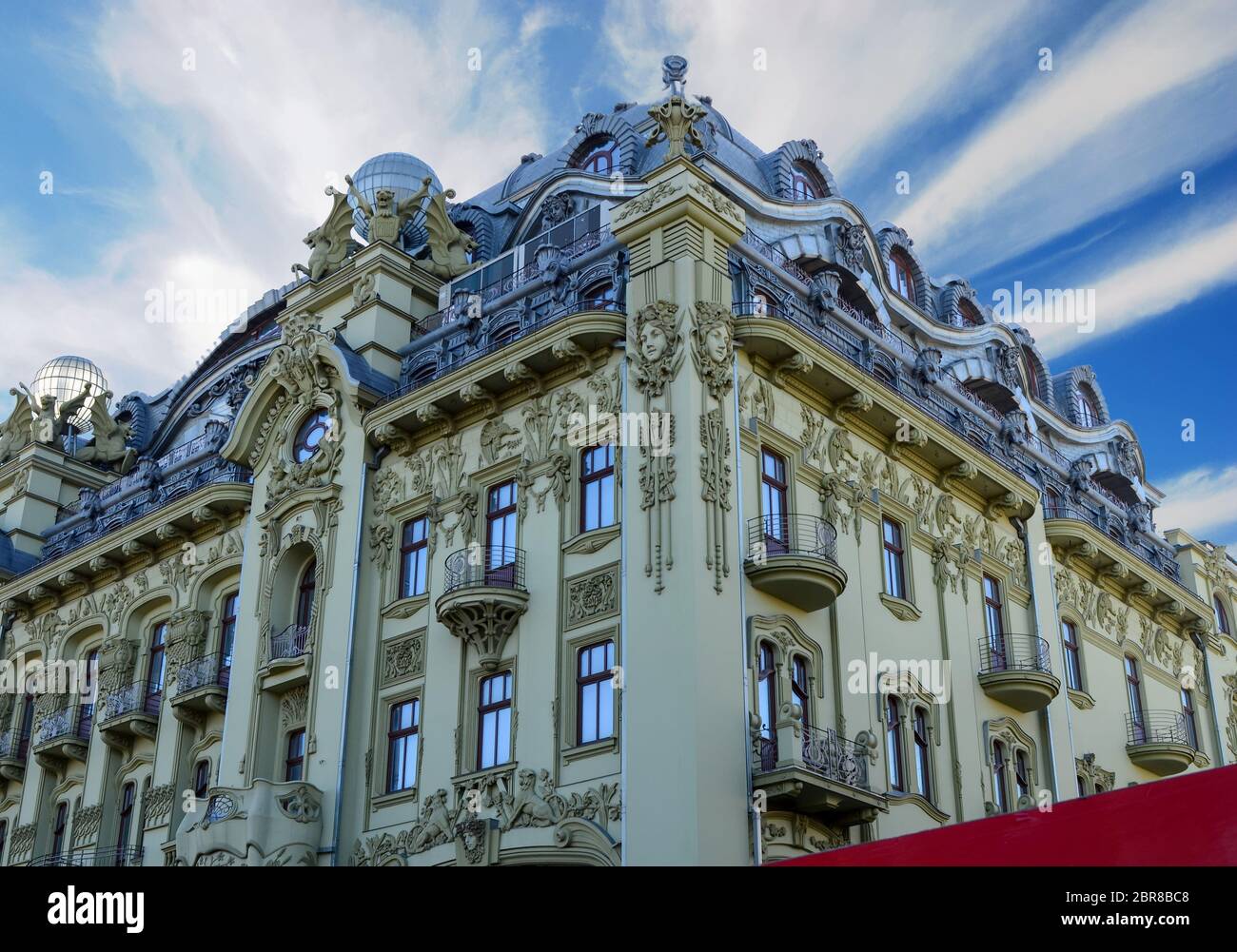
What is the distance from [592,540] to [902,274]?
712 inches

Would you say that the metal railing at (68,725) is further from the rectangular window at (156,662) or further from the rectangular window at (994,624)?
the rectangular window at (994,624)

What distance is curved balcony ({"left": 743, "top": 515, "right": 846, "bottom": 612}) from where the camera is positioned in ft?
80.7

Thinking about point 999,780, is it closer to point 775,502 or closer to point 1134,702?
point 775,502

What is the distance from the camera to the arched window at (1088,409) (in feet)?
150

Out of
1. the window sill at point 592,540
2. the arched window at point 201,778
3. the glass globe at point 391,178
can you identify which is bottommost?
the arched window at point 201,778

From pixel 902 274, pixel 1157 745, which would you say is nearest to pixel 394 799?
pixel 1157 745

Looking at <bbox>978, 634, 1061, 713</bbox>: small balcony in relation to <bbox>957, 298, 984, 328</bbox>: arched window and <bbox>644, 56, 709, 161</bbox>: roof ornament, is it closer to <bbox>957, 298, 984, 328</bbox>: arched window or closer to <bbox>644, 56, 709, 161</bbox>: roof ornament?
<bbox>644, 56, 709, 161</bbox>: roof ornament

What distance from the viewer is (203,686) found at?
106 ft

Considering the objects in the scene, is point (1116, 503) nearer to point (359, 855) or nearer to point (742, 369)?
point (742, 369)

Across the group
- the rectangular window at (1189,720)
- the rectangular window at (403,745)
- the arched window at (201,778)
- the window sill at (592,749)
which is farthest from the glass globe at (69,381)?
the rectangular window at (1189,720)

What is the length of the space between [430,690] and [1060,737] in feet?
45.0

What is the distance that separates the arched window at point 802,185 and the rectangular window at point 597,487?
40.8 feet
